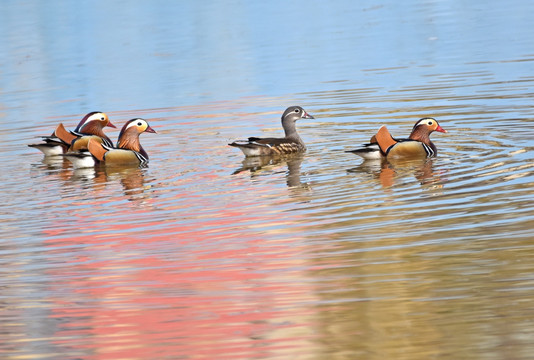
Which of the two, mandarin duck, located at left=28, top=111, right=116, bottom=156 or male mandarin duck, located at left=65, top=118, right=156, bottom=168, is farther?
mandarin duck, located at left=28, top=111, right=116, bottom=156

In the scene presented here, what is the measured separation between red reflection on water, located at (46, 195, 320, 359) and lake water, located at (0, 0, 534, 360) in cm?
2

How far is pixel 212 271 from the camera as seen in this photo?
9.91 metres

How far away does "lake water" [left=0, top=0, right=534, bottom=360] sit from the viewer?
26.7 feet

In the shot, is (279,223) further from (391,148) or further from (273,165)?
(273,165)

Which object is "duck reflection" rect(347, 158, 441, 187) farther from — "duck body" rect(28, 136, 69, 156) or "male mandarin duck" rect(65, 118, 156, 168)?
"duck body" rect(28, 136, 69, 156)

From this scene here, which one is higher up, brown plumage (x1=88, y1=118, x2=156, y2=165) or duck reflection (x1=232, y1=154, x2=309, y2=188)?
brown plumage (x1=88, y1=118, x2=156, y2=165)

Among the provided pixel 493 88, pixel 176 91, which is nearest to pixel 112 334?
pixel 493 88

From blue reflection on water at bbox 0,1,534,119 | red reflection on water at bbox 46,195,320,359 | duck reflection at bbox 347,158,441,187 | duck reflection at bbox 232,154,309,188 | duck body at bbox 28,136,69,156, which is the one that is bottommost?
red reflection on water at bbox 46,195,320,359

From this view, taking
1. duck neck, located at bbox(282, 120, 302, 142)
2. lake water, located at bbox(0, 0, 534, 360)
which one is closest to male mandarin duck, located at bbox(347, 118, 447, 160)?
lake water, located at bbox(0, 0, 534, 360)

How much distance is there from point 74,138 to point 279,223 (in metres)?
7.75

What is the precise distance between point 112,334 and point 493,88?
15.7 metres

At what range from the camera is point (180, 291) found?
9.34 meters

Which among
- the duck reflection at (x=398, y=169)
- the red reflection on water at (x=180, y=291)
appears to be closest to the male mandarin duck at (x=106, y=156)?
the duck reflection at (x=398, y=169)

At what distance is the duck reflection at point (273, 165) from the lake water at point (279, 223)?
0.07 m
